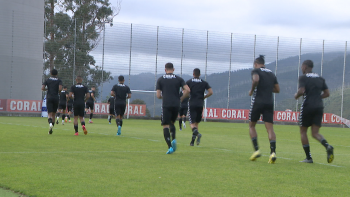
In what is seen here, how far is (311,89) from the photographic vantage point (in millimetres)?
9336

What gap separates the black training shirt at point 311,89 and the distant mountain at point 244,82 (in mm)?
28924

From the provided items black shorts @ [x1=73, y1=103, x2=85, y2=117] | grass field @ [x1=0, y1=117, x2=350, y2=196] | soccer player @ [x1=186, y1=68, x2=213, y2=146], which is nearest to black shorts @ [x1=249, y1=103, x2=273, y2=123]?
grass field @ [x1=0, y1=117, x2=350, y2=196]

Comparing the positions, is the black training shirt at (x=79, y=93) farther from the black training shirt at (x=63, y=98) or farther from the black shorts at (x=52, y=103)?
the black training shirt at (x=63, y=98)

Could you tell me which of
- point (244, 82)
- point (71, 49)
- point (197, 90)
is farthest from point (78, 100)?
point (244, 82)

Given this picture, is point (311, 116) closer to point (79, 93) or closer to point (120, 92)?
point (79, 93)

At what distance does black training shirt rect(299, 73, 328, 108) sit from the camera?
930 centimetres

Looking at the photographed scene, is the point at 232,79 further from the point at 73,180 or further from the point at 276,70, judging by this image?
the point at 73,180

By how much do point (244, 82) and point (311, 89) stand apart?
3397cm

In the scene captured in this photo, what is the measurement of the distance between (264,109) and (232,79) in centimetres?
3398

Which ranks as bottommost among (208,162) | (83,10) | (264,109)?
(208,162)

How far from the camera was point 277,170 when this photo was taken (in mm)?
8070

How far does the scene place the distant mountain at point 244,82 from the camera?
39531 millimetres

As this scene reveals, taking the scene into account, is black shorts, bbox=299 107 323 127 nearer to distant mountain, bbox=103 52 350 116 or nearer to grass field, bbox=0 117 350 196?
grass field, bbox=0 117 350 196

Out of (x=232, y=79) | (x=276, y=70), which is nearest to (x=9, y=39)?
(x=232, y=79)
